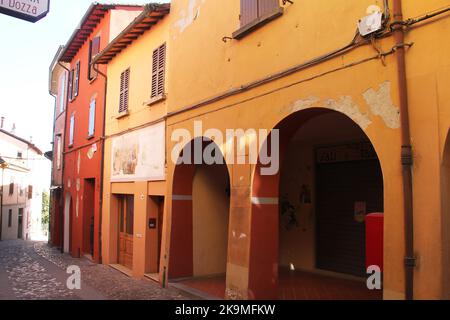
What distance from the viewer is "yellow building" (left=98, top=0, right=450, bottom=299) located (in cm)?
470

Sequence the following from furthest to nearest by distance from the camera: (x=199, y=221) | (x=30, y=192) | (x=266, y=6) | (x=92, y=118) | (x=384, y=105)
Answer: (x=30, y=192), (x=92, y=118), (x=199, y=221), (x=266, y=6), (x=384, y=105)

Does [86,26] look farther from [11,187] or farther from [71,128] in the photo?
[11,187]

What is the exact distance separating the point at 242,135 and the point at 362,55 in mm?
2787

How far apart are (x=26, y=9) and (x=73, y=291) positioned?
21.7ft

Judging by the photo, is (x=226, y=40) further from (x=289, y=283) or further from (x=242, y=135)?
(x=289, y=283)

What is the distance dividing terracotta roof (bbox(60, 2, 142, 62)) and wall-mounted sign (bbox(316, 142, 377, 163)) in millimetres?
9984

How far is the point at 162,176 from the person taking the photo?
35.6 feet

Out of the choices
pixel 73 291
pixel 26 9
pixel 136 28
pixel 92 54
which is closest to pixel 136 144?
pixel 136 28

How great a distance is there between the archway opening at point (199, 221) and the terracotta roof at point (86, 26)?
867cm

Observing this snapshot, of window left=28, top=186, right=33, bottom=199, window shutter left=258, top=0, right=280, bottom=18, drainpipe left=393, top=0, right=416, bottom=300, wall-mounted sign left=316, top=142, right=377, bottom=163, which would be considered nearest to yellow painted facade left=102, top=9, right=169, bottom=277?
wall-mounted sign left=316, top=142, right=377, bottom=163

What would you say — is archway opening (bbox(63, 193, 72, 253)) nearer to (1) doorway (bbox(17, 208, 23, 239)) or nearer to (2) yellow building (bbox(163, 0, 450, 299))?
(2) yellow building (bbox(163, 0, 450, 299))

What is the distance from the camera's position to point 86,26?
1775cm
